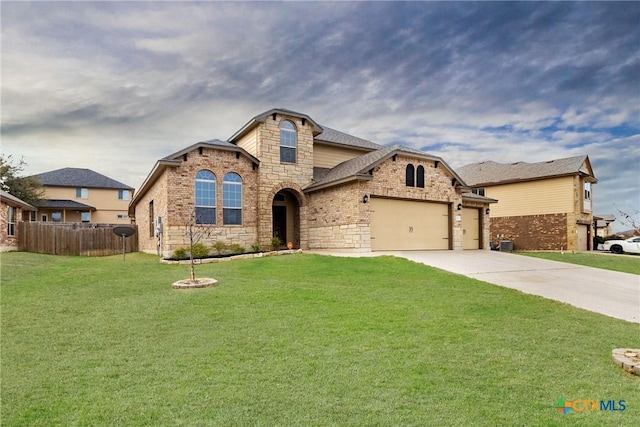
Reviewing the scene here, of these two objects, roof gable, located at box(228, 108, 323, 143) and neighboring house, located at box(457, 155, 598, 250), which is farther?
neighboring house, located at box(457, 155, 598, 250)

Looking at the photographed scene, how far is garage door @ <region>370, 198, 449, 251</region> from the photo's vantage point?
17.5 m

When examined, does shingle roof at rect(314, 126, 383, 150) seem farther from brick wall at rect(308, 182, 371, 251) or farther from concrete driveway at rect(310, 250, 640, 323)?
concrete driveway at rect(310, 250, 640, 323)

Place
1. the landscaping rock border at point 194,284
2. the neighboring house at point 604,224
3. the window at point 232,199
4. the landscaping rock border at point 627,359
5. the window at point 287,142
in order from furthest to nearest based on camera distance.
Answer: the neighboring house at point 604,224
the window at point 287,142
the window at point 232,199
the landscaping rock border at point 194,284
the landscaping rock border at point 627,359

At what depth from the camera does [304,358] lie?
15.7ft

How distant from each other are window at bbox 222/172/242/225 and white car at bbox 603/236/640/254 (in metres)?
26.7

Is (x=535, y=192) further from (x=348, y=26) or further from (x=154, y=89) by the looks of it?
(x=154, y=89)

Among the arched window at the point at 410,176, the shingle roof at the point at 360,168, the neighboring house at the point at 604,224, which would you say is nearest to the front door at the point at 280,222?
the shingle roof at the point at 360,168

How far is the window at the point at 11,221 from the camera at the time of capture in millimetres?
20722

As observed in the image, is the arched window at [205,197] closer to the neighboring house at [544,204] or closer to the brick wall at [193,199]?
the brick wall at [193,199]

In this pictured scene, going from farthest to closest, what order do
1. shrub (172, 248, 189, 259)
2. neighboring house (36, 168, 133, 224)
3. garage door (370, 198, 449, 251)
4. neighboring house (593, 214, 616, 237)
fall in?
neighboring house (593, 214, 616, 237) → neighboring house (36, 168, 133, 224) → garage door (370, 198, 449, 251) → shrub (172, 248, 189, 259)

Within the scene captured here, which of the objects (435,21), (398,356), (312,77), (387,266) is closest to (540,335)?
(398,356)

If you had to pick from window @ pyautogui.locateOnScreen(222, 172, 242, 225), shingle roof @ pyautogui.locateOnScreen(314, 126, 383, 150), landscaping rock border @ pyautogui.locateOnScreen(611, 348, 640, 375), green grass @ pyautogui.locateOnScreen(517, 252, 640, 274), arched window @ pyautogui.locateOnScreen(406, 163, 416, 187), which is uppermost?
shingle roof @ pyautogui.locateOnScreen(314, 126, 383, 150)

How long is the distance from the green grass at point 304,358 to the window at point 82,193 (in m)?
35.4

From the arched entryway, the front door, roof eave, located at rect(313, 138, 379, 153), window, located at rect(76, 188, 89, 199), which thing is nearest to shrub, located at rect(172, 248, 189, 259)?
the arched entryway
